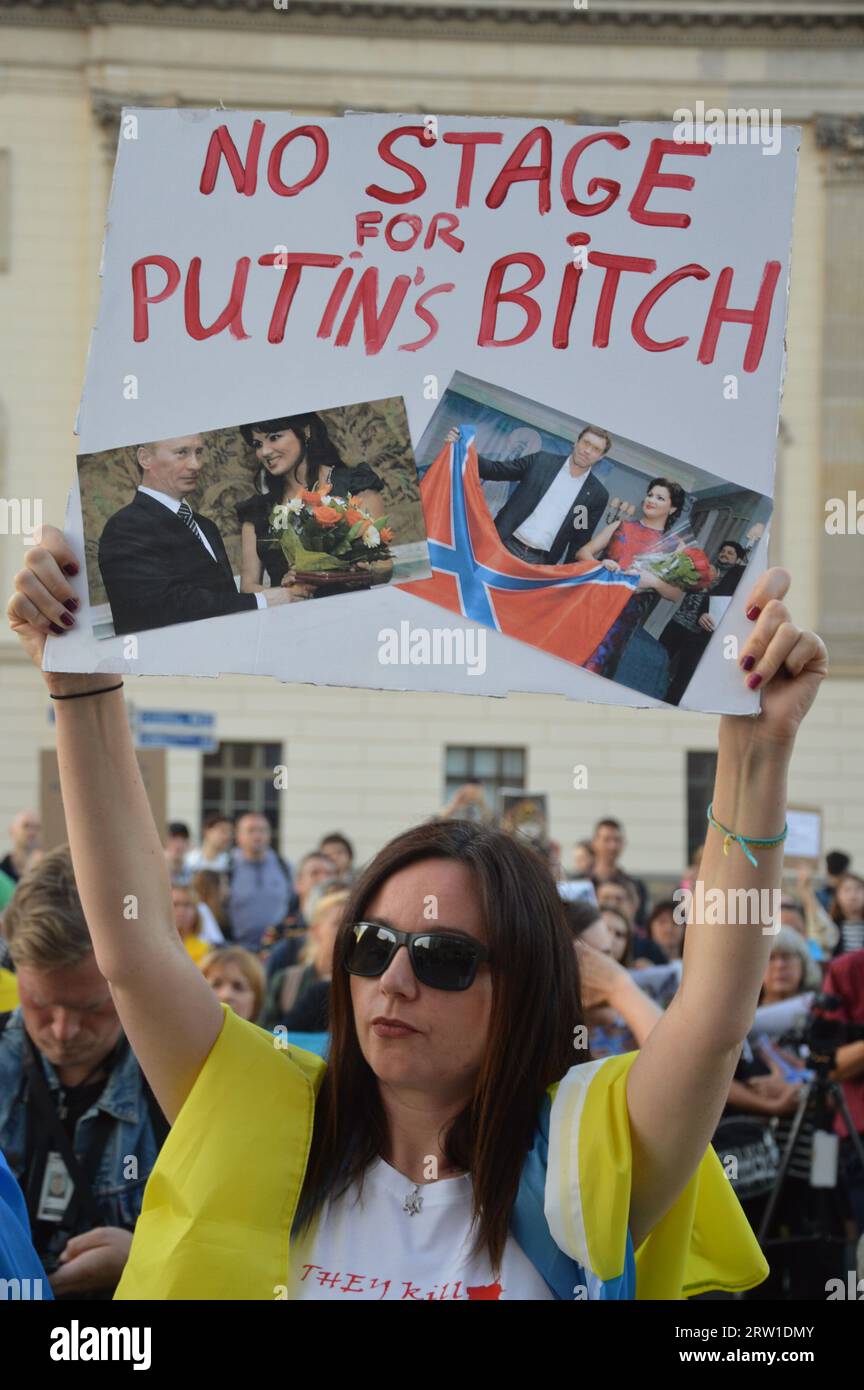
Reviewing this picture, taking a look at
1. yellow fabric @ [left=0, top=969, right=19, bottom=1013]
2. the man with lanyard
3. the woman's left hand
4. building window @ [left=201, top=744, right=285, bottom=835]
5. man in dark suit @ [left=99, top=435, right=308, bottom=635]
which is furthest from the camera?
building window @ [left=201, top=744, right=285, bottom=835]

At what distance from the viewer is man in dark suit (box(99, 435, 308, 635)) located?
228 cm

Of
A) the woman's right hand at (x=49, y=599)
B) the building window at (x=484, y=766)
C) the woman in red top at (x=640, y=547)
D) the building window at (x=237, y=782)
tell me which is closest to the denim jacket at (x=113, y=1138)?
the woman's right hand at (x=49, y=599)

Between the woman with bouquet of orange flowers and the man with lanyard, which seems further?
the man with lanyard

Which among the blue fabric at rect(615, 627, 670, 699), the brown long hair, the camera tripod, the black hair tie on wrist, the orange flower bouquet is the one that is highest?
the orange flower bouquet

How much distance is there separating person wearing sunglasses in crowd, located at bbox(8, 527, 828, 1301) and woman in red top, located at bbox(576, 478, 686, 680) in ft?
0.43

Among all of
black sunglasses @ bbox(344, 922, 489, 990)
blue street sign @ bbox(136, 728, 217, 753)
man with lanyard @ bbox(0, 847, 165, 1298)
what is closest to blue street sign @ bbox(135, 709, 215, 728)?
blue street sign @ bbox(136, 728, 217, 753)

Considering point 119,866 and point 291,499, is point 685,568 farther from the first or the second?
point 119,866

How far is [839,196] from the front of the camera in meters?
23.7

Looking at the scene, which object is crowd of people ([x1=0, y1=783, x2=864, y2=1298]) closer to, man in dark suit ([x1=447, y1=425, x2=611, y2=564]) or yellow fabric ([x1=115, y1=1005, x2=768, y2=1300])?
yellow fabric ([x1=115, y1=1005, x2=768, y2=1300])

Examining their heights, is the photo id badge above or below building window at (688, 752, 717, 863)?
below

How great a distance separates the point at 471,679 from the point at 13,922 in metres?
1.70

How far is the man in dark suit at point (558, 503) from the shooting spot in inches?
91.0

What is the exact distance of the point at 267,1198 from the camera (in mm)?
2207

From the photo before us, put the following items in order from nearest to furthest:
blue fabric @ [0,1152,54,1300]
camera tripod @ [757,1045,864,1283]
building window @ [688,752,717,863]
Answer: blue fabric @ [0,1152,54,1300] < camera tripod @ [757,1045,864,1283] < building window @ [688,752,717,863]
